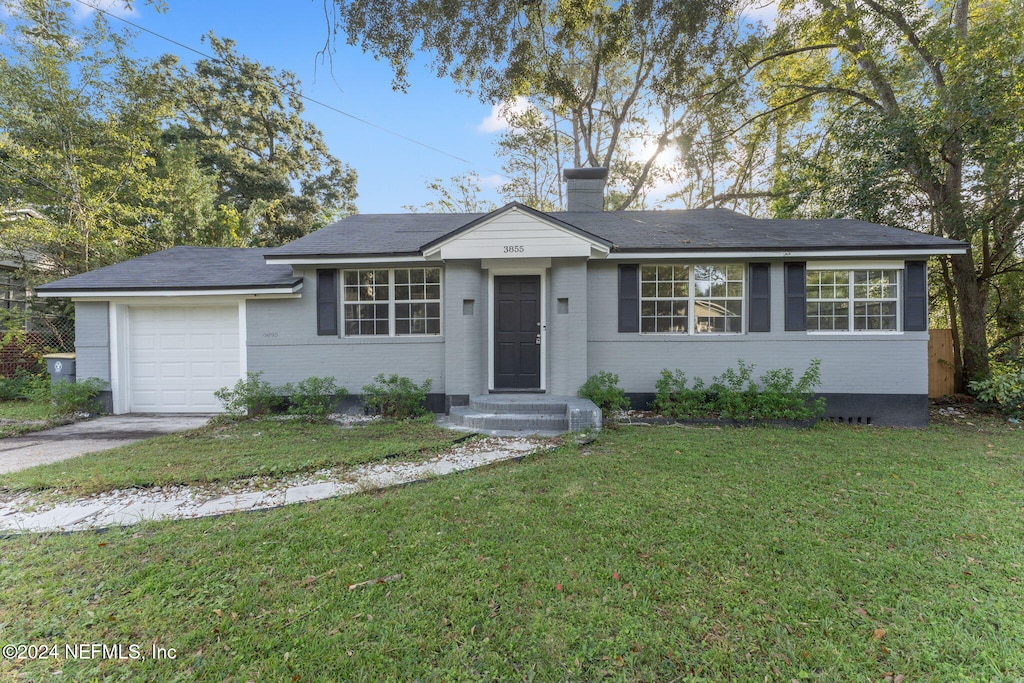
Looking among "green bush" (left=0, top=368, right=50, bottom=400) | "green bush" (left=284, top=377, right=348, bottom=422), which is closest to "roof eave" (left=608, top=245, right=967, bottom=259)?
"green bush" (left=284, top=377, right=348, bottom=422)

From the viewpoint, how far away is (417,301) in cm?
789

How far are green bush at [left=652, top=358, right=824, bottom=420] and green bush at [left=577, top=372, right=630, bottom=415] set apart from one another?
2.34ft

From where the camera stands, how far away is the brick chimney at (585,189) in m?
10.5

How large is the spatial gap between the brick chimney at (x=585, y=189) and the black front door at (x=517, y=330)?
401 centimetres

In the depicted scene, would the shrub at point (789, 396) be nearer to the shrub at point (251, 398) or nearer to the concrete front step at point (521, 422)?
the concrete front step at point (521, 422)

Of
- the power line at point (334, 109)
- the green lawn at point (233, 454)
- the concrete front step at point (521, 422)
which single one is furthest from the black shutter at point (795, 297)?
the power line at point (334, 109)

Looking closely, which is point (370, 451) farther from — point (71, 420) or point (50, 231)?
point (50, 231)

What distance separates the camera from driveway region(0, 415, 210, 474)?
5.22 m

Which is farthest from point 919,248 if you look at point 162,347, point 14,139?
point 14,139

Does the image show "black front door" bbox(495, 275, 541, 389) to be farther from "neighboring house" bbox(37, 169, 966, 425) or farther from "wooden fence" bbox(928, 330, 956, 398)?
"wooden fence" bbox(928, 330, 956, 398)

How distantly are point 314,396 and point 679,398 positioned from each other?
6.61 metres

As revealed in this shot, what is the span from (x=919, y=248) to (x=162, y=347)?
46.9 feet

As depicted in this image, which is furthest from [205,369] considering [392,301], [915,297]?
[915,297]

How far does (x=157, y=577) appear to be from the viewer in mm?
2586
